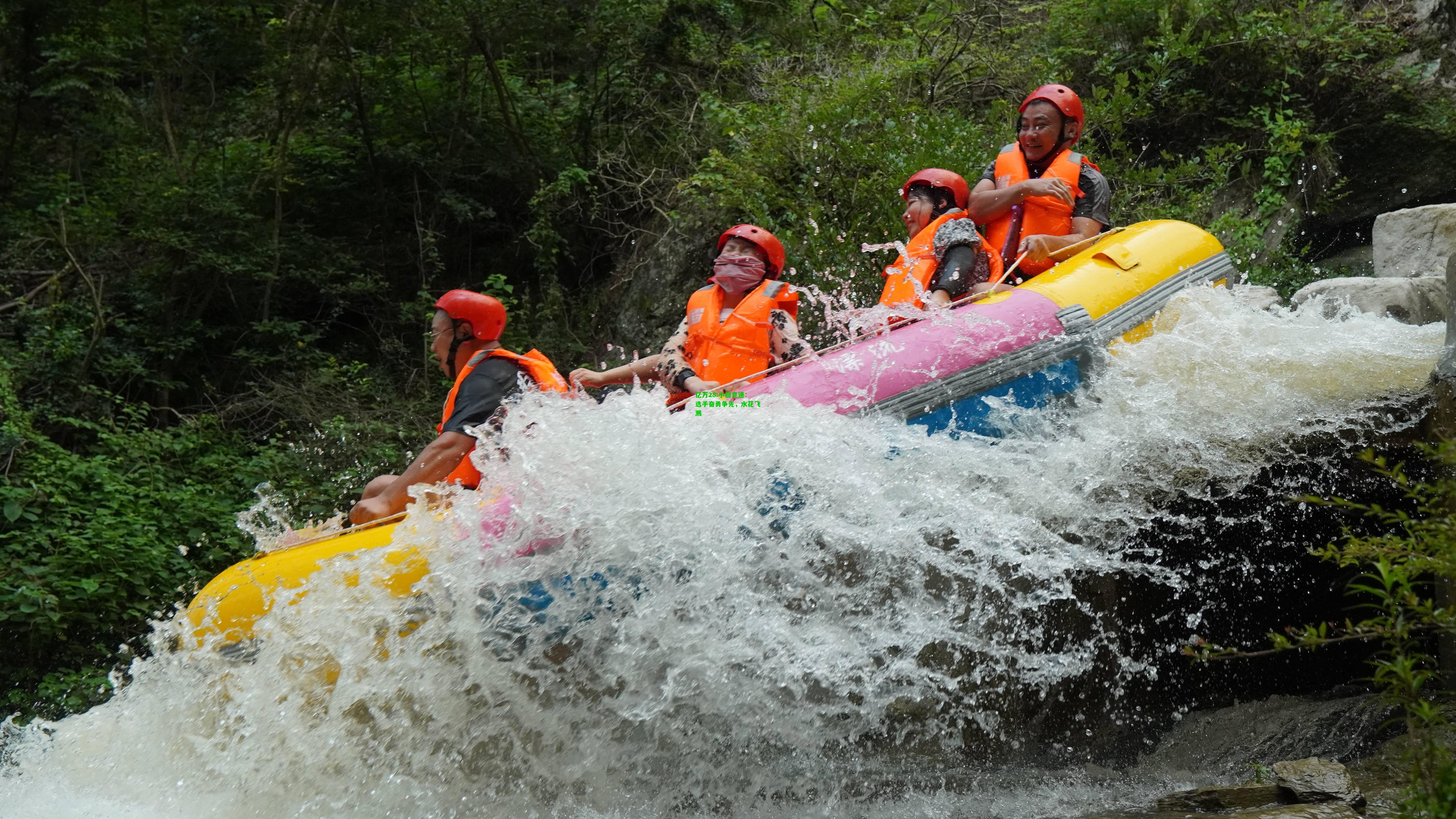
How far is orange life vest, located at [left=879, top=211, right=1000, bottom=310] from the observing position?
474 centimetres

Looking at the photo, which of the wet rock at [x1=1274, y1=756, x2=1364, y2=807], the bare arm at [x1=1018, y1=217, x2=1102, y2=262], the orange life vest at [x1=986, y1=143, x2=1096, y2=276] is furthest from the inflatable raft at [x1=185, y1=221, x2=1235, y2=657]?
the wet rock at [x1=1274, y1=756, x2=1364, y2=807]

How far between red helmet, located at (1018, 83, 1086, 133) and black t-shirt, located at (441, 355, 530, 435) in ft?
8.34

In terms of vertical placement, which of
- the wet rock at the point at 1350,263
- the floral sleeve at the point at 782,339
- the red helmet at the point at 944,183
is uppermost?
the wet rock at the point at 1350,263

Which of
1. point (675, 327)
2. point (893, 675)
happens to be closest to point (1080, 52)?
point (675, 327)

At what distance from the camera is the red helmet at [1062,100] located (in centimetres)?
495

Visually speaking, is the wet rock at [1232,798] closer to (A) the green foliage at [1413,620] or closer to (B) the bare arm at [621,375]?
(A) the green foliage at [1413,620]

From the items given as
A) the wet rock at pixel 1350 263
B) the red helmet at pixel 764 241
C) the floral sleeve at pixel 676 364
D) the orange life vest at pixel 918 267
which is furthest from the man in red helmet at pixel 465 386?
the wet rock at pixel 1350 263

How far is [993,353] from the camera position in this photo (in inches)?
159

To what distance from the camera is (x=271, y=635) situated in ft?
11.3

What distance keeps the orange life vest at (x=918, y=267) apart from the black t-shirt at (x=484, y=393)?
1613 mm

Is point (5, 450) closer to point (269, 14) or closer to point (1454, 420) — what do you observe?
point (269, 14)

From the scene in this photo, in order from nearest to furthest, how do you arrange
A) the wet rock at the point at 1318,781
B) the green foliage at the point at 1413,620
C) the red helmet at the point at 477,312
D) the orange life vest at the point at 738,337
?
the green foliage at the point at 1413,620 < the wet rock at the point at 1318,781 < the red helmet at the point at 477,312 < the orange life vest at the point at 738,337

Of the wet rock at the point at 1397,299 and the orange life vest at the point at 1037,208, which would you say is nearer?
the orange life vest at the point at 1037,208

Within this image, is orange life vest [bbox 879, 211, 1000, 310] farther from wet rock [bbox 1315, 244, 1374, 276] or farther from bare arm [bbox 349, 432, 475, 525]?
wet rock [bbox 1315, 244, 1374, 276]
